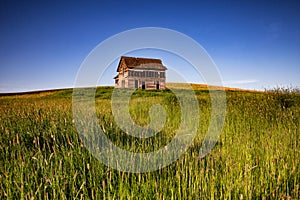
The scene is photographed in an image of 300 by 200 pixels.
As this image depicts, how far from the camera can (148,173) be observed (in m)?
3.31

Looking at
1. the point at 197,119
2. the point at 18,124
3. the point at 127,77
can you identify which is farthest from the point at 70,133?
the point at 127,77

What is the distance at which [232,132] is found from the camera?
20.6 feet

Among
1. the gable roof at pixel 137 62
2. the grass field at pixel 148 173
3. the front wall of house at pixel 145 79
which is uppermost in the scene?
the gable roof at pixel 137 62

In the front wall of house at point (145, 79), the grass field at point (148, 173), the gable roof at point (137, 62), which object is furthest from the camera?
the gable roof at point (137, 62)

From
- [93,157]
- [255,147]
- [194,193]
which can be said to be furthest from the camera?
[255,147]

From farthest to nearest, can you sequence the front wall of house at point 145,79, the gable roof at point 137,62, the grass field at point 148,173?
1. the gable roof at point 137,62
2. the front wall of house at point 145,79
3. the grass field at point 148,173

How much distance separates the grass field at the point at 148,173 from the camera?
8.87 feet

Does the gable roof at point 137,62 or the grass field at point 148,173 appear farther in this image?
the gable roof at point 137,62

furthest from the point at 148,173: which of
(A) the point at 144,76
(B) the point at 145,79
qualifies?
(A) the point at 144,76

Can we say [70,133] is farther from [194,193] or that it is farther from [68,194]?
[194,193]

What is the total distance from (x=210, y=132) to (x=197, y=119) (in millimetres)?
1683

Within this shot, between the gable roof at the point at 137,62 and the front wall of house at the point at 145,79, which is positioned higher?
the gable roof at the point at 137,62

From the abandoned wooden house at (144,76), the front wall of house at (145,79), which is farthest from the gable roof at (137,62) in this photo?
the front wall of house at (145,79)

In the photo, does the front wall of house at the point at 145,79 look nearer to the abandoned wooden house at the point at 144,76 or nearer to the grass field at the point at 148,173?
the abandoned wooden house at the point at 144,76
